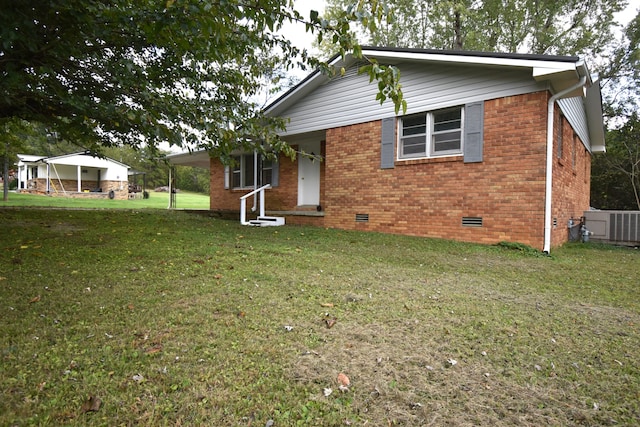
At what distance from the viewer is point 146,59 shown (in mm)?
6191

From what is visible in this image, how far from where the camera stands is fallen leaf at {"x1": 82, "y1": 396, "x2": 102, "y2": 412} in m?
1.74

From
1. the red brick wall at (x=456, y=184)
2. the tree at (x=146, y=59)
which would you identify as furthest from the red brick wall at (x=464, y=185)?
the tree at (x=146, y=59)

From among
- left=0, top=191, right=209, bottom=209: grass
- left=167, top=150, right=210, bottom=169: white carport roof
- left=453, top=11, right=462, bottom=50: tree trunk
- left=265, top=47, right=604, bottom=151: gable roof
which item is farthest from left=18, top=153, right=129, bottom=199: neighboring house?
left=453, top=11, right=462, bottom=50: tree trunk

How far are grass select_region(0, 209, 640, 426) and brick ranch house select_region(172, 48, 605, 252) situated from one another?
9.17 ft

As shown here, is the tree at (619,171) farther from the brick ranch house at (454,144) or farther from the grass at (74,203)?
the grass at (74,203)

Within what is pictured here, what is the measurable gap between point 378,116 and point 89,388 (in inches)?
342

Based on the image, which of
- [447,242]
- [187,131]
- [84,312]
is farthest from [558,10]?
[84,312]

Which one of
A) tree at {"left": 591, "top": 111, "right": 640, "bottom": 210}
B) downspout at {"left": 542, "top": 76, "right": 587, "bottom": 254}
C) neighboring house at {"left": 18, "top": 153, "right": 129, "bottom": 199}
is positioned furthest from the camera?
neighboring house at {"left": 18, "top": 153, "right": 129, "bottom": 199}

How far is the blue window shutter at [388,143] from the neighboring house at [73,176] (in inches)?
1131

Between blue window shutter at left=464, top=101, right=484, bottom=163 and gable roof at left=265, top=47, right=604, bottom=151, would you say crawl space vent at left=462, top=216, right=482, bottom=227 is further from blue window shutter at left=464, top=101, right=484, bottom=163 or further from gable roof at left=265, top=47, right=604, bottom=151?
gable roof at left=265, top=47, right=604, bottom=151

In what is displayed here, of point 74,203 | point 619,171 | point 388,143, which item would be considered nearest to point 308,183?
point 388,143

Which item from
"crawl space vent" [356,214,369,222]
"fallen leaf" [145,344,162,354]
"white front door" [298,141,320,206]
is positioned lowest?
"fallen leaf" [145,344,162,354]

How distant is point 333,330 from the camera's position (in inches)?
112

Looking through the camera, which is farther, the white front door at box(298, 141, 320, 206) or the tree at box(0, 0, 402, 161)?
the white front door at box(298, 141, 320, 206)
